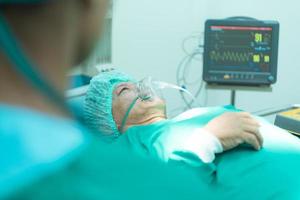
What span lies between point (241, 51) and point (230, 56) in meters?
0.06

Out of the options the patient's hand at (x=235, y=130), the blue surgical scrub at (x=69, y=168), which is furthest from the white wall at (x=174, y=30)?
the blue surgical scrub at (x=69, y=168)

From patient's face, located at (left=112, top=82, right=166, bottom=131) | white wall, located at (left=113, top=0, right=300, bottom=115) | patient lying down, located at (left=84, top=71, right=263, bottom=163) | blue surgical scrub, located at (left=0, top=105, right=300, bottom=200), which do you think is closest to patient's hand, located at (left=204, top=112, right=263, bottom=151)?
patient lying down, located at (left=84, top=71, right=263, bottom=163)

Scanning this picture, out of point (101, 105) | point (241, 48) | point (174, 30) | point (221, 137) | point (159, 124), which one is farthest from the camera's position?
point (174, 30)

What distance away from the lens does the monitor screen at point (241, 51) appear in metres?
2.27

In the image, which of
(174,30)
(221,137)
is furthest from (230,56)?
(174,30)

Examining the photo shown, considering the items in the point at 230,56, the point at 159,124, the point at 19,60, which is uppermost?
the point at 19,60

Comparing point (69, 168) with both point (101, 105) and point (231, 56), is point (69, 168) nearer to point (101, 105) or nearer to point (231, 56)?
point (101, 105)

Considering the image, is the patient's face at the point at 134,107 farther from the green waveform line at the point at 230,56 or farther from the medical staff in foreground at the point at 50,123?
the medical staff in foreground at the point at 50,123

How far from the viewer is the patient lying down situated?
174 centimetres

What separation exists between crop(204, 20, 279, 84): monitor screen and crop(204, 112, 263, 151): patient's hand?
477 mm

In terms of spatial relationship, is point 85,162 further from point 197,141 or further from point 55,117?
point 197,141

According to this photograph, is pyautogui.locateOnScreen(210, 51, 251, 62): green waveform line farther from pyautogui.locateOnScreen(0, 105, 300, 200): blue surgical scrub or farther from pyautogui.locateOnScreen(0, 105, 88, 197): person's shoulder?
pyautogui.locateOnScreen(0, 105, 88, 197): person's shoulder

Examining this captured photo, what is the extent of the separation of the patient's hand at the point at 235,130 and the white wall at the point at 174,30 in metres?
1.47

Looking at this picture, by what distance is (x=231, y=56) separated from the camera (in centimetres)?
229
